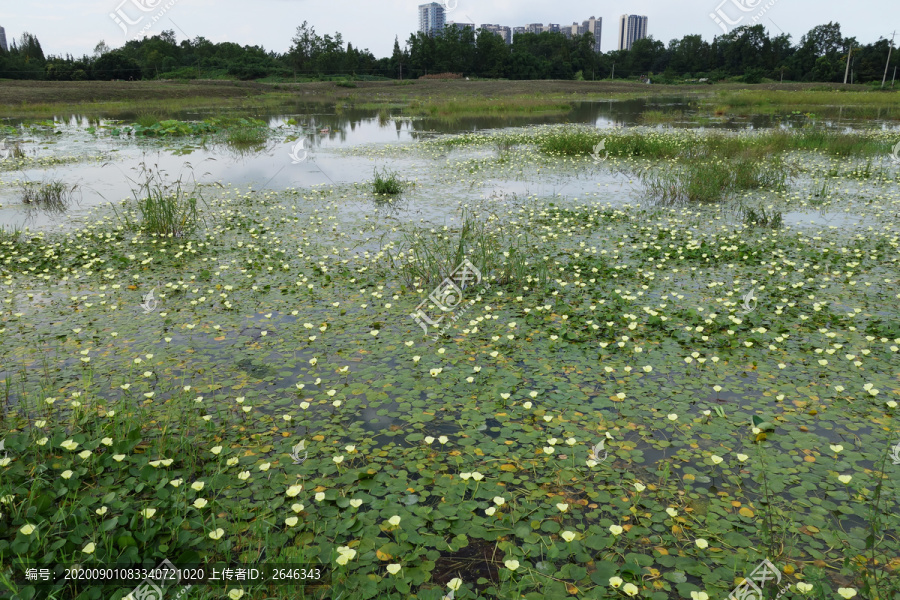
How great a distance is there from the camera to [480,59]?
78.1 metres

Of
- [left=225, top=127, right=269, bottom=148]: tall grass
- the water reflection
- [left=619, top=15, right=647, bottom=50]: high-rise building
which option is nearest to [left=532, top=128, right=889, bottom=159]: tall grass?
the water reflection

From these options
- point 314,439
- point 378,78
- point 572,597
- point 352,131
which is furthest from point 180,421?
point 378,78

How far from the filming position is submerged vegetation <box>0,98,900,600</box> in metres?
2.87

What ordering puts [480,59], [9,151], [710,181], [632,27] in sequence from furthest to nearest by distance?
[632,27], [480,59], [9,151], [710,181]

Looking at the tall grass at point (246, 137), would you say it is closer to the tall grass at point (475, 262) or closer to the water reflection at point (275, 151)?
the water reflection at point (275, 151)

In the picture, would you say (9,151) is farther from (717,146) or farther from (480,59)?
(480,59)

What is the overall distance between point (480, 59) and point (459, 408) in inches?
3243

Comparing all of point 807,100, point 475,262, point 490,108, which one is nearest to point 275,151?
point 475,262

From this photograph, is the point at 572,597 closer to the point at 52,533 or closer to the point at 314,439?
the point at 314,439

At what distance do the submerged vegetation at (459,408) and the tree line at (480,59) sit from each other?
6058 centimetres

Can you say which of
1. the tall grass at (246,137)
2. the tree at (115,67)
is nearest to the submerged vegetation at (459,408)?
the tall grass at (246,137)

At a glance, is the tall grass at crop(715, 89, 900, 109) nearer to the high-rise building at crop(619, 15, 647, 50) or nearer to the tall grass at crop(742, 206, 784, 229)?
the tall grass at crop(742, 206, 784, 229)

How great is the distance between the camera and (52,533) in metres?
2.87

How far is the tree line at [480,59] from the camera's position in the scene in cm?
5888
